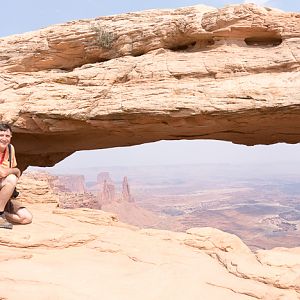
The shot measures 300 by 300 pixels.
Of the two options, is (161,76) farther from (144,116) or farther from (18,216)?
(18,216)

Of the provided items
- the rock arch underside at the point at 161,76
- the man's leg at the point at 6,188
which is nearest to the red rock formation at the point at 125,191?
the rock arch underside at the point at 161,76

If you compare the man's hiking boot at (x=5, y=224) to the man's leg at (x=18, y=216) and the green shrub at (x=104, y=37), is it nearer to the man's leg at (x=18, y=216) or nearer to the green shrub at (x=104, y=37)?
the man's leg at (x=18, y=216)

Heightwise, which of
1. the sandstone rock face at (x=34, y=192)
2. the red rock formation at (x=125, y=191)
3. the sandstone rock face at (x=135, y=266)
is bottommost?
the red rock formation at (x=125, y=191)

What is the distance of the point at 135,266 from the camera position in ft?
31.4

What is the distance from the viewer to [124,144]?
21.0 meters

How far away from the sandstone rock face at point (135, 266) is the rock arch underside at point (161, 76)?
488cm

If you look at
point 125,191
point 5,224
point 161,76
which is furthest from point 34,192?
point 125,191

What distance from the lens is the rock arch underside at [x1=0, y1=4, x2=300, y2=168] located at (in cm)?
1384

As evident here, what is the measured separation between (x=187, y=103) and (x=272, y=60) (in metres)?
3.57

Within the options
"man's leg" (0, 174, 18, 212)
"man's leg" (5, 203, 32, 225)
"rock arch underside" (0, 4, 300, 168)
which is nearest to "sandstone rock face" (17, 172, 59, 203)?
"rock arch underside" (0, 4, 300, 168)

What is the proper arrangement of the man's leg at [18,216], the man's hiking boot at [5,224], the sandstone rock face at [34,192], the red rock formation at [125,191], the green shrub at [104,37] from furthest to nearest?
the red rock formation at [125,191] → the sandstone rock face at [34,192] → the green shrub at [104,37] → the man's leg at [18,216] → the man's hiking boot at [5,224]

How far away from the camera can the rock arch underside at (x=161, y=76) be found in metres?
13.8

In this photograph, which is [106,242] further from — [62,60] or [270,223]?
[270,223]

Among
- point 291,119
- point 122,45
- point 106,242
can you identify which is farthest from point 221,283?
point 122,45
